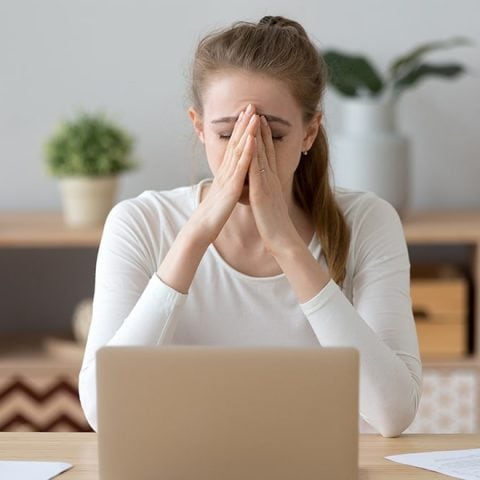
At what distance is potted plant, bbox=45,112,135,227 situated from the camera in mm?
3053

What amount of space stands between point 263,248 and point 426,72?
1256mm

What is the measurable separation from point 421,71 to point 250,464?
76.2 inches

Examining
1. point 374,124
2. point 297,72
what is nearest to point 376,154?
point 374,124

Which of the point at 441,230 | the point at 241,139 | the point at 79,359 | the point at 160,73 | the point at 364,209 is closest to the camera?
the point at 241,139

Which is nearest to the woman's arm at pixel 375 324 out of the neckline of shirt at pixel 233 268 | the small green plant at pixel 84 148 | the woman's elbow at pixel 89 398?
the neckline of shirt at pixel 233 268

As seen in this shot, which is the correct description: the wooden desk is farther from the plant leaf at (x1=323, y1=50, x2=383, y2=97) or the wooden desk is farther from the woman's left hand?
the plant leaf at (x1=323, y1=50, x2=383, y2=97)

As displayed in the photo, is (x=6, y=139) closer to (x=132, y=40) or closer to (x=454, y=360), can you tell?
(x=132, y=40)

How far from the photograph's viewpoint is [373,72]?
Answer: 3.05 metres

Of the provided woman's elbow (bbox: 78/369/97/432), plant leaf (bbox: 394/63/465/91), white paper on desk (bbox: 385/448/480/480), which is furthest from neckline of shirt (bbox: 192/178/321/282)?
plant leaf (bbox: 394/63/465/91)

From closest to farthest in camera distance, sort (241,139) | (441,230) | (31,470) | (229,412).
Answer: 1. (229,412)
2. (31,470)
3. (241,139)
4. (441,230)

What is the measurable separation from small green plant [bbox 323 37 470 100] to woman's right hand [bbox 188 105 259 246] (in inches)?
49.2

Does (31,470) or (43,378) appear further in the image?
(43,378)

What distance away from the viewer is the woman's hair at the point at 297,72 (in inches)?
73.4

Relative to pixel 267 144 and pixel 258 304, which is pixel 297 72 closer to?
pixel 267 144
